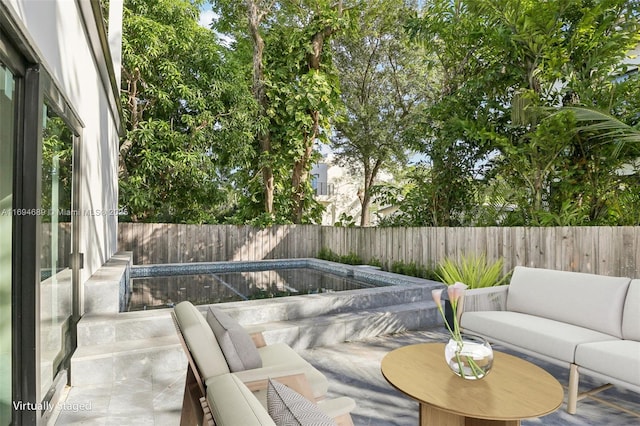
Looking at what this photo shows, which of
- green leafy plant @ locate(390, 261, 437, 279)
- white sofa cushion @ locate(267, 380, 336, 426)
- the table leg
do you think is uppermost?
white sofa cushion @ locate(267, 380, 336, 426)

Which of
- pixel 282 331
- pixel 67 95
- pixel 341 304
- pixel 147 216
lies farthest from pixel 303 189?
pixel 67 95

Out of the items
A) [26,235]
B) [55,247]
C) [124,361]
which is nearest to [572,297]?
[124,361]

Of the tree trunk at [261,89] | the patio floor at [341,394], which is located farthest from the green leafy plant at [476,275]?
the tree trunk at [261,89]

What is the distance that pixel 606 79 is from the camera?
5.94 m

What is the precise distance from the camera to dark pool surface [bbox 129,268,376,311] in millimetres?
5711

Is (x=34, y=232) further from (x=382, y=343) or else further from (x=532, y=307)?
(x=532, y=307)

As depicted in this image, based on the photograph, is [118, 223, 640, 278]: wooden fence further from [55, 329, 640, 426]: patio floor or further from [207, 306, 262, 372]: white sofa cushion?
[207, 306, 262, 372]: white sofa cushion

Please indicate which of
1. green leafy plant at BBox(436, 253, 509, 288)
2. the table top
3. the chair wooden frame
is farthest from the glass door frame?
green leafy plant at BBox(436, 253, 509, 288)

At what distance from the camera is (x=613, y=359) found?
2.79 metres

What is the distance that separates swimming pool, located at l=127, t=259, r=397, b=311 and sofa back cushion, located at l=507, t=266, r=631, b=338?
9.18 feet

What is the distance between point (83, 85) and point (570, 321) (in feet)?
17.0

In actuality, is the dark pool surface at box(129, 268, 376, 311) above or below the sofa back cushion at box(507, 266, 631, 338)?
below

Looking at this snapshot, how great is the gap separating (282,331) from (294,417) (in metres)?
3.16

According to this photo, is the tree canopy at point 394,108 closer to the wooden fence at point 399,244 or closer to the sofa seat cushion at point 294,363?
the wooden fence at point 399,244
